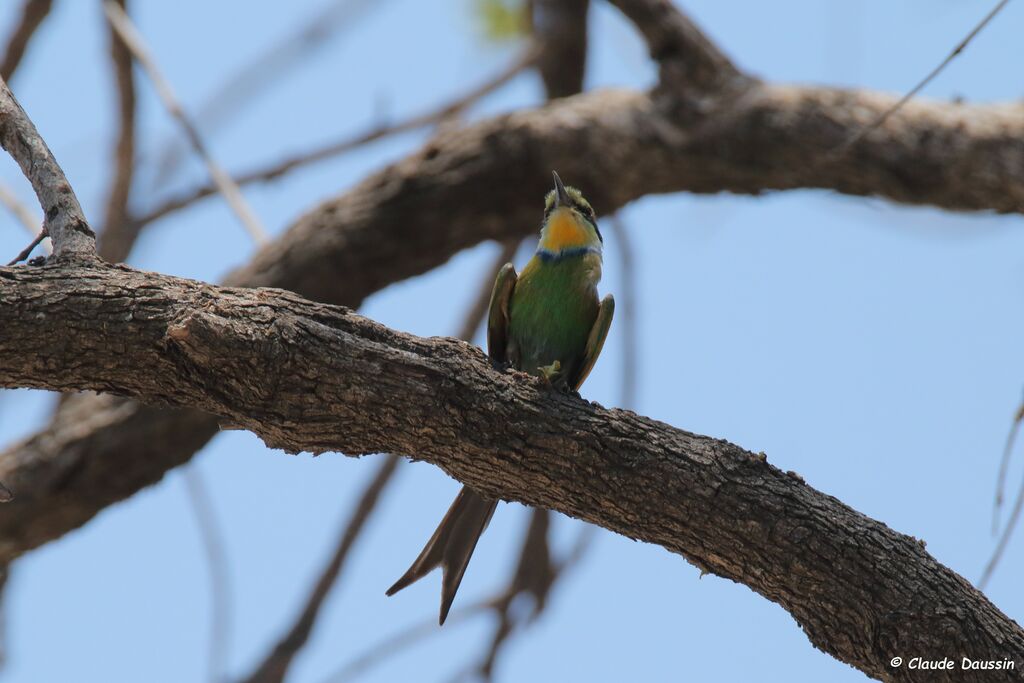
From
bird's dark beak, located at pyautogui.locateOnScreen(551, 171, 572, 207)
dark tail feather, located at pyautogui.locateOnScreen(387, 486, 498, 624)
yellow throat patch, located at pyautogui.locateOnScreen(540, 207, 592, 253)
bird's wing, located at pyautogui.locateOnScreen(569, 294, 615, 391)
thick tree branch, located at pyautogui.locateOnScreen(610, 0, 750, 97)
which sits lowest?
dark tail feather, located at pyautogui.locateOnScreen(387, 486, 498, 624)

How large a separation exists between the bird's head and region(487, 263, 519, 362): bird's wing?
401mm

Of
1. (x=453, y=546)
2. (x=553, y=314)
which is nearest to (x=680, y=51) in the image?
(x=553, y=314)

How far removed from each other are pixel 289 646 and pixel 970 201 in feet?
13.3

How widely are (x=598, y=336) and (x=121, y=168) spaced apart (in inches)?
119

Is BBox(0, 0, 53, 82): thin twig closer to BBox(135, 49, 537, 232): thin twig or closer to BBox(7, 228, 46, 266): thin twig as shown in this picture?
BBox(135, 49, 537, 232): thin twig

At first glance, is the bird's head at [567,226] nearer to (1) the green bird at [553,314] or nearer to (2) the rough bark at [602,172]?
(1) the green bird at [553,314]

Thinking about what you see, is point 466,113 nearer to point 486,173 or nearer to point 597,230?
point 486,173

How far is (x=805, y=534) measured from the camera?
120 inches

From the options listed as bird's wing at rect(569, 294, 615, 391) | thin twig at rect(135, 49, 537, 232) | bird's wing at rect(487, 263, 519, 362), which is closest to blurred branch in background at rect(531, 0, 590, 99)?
thin twig at rect(135, 49, 537, 232)

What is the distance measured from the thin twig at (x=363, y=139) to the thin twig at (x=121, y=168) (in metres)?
0.11

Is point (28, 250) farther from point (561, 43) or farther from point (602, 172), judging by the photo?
point (561, 43)

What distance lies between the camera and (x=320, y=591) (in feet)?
19.0

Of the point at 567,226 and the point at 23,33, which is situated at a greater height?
the point at 23,33

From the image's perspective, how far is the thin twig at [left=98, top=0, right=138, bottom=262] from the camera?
581 cm
